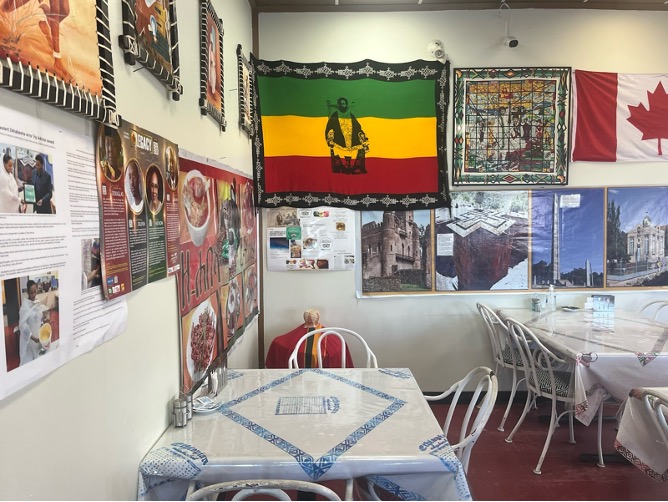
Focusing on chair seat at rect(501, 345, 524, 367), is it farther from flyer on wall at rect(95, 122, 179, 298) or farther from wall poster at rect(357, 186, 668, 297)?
flyer on wall at rect(95, 122, 179, 298)

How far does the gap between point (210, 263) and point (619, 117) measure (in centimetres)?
331

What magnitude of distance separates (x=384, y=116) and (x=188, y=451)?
108 inches

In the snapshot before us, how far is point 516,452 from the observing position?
2.82m

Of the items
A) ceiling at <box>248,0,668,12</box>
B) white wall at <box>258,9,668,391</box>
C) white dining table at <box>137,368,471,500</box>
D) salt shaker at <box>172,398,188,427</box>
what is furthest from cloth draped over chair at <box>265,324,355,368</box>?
ceiling at <box>248,0,668,12</box>

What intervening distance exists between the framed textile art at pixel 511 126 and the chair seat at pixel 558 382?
1.46 meters

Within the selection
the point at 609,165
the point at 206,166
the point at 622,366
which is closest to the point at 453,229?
the point at 609,165

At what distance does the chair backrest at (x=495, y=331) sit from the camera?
3.32m

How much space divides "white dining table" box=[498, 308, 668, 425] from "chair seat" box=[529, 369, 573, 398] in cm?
27

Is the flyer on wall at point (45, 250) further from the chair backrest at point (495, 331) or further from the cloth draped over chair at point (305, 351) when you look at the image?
the chair backrest at point (495, 331)

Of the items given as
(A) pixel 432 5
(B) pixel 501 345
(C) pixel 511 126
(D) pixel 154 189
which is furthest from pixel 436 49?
(D) pixel 154 189

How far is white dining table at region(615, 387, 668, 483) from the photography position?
187 cm

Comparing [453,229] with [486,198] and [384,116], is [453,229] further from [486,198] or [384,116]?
[384,116]

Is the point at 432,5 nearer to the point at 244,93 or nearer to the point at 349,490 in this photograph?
the point at 244,93

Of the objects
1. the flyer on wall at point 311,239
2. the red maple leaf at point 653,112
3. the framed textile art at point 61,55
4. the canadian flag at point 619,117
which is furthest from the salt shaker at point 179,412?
the red maple leaf at point 653,112
